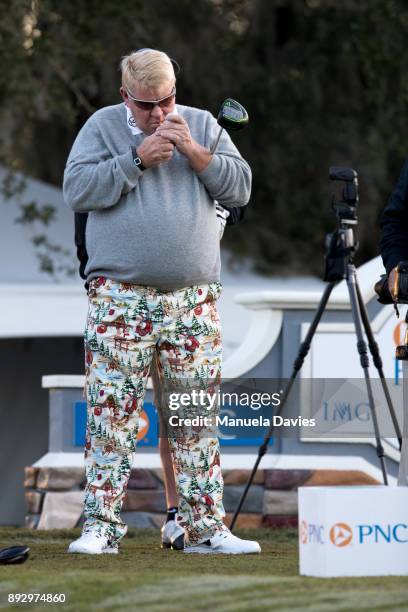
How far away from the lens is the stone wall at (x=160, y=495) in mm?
7926

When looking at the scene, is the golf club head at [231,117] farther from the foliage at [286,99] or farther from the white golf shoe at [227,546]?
the foliage at [286,99]

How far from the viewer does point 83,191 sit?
5.15 metres

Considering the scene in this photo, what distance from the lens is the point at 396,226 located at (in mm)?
5285

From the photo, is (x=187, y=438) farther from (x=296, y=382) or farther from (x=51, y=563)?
(x=296, y=382)

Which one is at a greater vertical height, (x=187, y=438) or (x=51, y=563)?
(x=187, y=438)

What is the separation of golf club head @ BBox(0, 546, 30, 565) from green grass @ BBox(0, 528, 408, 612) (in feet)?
0.10

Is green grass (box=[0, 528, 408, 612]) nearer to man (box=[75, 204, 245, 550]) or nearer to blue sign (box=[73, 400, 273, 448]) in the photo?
man (box=[75, 204, 245, 550])

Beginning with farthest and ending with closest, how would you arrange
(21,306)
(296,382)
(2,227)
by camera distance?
(2,227), (21,306), (296,382)

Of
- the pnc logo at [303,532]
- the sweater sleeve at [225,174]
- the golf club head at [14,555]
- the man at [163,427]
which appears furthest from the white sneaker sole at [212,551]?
the sweater sleeve at [225,174]

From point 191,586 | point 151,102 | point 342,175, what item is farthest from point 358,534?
point 342,175

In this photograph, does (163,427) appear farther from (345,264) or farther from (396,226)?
(345,264)

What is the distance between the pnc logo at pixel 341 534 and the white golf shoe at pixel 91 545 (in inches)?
45.3

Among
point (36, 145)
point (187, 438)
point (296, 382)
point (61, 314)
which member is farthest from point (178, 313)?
point (36, 145)

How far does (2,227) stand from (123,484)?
8127mm
